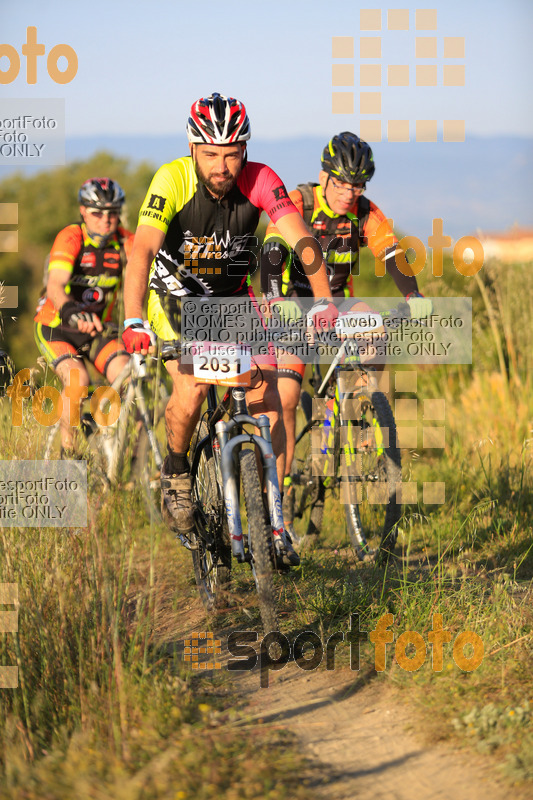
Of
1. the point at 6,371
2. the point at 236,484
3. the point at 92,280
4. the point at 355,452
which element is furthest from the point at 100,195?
the point at 236,484

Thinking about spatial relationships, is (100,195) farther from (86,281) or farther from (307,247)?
(307,247)

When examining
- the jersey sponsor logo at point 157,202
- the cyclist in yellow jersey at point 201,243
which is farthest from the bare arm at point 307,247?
the jersey sponsor logo at point 157,202

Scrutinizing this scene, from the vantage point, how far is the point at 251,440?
382 centimetres

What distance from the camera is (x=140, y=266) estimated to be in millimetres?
4121

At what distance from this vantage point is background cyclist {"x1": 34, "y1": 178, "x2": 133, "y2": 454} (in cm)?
686

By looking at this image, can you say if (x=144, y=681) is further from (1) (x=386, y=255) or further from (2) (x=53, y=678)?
(1) (x=386, y=255)

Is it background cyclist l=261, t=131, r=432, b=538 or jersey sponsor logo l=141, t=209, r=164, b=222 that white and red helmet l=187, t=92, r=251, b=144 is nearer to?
jersey sponsor logo l=141, t=209, r=164, b=222

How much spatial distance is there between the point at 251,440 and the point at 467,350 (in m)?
5.84

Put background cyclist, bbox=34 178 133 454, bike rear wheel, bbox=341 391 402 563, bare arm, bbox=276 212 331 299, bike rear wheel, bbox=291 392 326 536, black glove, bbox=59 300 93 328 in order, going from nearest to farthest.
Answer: bare arm, bbox=276 212 331 299 < bike rear wheel, bbox=341 391 402 563 < bike rear wheel, bbox=291 392 326 536 < black glove, bbox=59 300 93 328 < background cyclist, bbox=34 178 133 454

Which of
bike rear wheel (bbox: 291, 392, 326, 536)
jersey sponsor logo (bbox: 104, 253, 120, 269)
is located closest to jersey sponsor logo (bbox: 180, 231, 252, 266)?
bike rear wheel (bbox: 291, 392, 326, 536)

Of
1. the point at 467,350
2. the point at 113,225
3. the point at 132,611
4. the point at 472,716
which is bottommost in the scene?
the point at 472,716

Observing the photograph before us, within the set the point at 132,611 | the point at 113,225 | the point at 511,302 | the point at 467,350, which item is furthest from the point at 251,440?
the point at 467,350

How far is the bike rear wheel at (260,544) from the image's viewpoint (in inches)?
142

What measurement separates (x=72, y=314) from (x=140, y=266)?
2.74 metres
